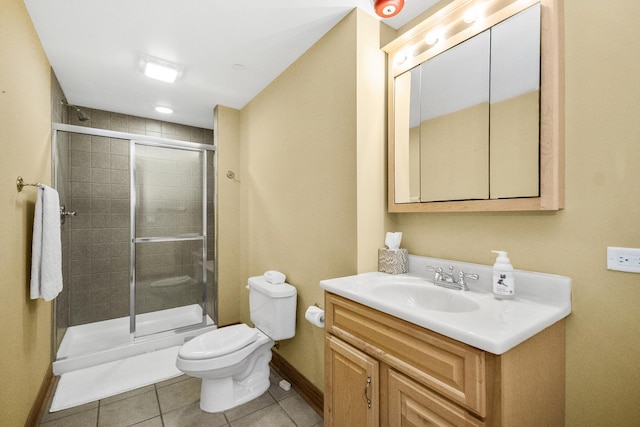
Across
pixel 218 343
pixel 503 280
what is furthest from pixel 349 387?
pixel 218 343

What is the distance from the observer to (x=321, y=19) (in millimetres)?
1751

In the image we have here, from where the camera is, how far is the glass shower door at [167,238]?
281cm

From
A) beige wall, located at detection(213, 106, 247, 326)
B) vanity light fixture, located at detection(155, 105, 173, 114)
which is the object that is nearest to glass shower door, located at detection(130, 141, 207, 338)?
beige wall, located at detection(213, 106, 247, 326)

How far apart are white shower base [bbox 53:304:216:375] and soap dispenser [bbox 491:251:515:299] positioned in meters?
2.75

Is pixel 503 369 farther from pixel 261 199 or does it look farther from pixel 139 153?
pixel 139 153

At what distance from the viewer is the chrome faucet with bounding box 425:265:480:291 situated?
1.34 meters

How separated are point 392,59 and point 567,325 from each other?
5.22 ft

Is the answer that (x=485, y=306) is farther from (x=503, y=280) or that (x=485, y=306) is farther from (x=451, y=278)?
(x=451, y=278)

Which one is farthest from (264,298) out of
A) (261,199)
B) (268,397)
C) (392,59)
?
(392,59)

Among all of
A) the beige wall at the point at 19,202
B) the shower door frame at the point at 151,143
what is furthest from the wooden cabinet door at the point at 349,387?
the shower door frame at the point at 151,143

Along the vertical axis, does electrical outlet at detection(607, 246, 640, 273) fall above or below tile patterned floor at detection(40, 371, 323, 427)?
above

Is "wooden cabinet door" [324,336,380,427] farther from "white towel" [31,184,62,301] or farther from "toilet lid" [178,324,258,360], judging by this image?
"white towel" [31,184,62,301]

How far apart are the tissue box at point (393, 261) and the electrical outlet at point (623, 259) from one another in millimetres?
831

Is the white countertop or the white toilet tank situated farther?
the white toilet tank
